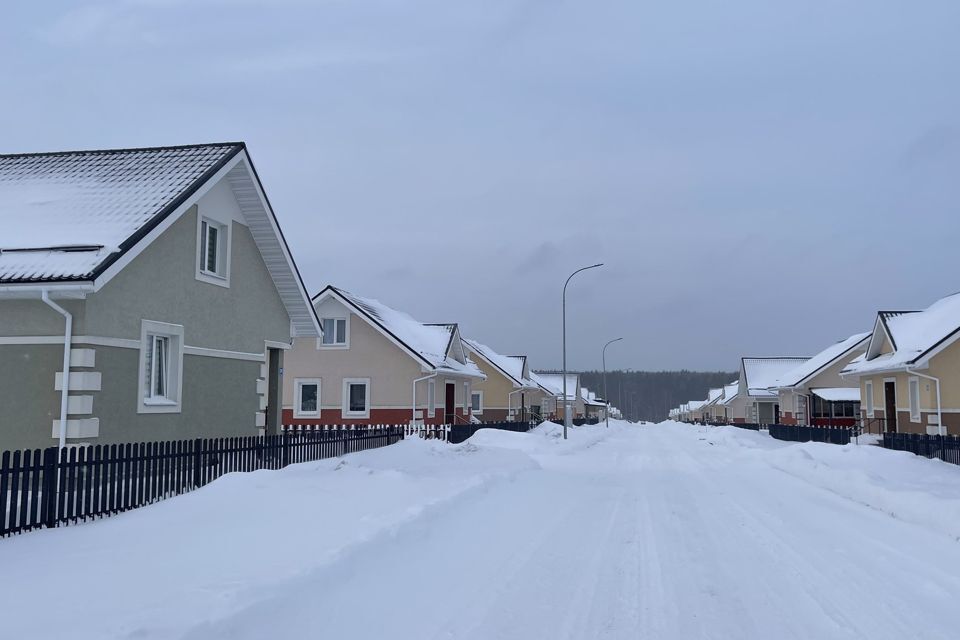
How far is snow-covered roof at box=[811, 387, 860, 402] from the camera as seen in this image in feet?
166

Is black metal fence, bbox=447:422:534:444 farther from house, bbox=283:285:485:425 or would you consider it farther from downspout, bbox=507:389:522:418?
downspout, bbox=507:389:522:418

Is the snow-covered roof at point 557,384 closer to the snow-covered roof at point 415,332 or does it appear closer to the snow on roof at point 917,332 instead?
the snow-covered roof at point 415,332

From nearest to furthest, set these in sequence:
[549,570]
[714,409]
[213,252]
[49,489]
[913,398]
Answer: [549,570], [49,489], [213,252], [913,398], [714,409]

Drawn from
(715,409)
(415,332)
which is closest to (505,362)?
(415,332)

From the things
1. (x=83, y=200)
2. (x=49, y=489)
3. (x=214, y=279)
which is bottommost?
(x=49, y=489)

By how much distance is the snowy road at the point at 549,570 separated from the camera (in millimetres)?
6133

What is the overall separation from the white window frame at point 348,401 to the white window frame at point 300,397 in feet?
3.37

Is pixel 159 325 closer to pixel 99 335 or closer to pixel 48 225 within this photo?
pixel 99 335

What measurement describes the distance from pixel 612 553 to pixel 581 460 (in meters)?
17.8

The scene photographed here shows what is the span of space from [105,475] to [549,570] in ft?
20.0

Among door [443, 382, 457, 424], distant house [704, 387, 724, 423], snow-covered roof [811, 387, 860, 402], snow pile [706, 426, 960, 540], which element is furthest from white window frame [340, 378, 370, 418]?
distant house [704, 387, 724, 423]

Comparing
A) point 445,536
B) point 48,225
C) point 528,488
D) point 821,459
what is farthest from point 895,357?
point 48,225

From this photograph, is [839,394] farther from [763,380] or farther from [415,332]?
[415,332]

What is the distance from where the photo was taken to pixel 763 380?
244 feet
